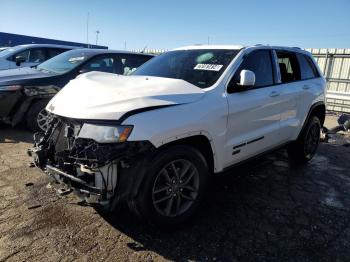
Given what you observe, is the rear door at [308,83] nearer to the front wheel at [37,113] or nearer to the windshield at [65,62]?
the windshield at [65,62]

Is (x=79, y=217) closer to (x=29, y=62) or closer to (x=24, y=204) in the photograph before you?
(x=24, y=204)

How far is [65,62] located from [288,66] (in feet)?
15.0

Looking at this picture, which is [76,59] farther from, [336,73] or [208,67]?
[336,73]

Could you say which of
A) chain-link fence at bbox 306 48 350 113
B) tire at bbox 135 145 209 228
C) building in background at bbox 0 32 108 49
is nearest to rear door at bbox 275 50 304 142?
tire at bbox 135 145 209 228

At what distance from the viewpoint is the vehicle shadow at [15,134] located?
627 centimetres

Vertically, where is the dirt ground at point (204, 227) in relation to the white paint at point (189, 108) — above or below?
below

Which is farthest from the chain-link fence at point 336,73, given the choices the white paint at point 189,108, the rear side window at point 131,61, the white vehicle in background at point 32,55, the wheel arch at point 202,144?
the wheel arch at point 202,144

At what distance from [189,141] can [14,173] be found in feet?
8.87

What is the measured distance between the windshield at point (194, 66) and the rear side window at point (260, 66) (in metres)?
0.21

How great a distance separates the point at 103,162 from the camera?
279 centimetres

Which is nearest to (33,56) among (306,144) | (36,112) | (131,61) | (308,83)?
(131,61)

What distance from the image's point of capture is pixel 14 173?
4680 mm

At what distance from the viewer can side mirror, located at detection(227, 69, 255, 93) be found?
12.1 ft

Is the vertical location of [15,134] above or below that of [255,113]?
below
